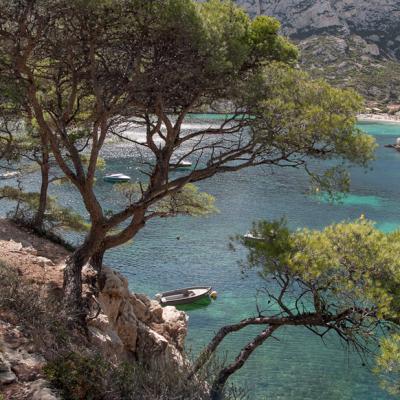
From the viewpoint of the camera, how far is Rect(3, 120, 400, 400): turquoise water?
15445mm

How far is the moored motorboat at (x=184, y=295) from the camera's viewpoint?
19.9 m

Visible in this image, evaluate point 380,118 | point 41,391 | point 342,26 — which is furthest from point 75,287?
point 342,26

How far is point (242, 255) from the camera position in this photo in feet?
82.1

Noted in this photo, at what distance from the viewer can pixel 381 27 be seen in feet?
415

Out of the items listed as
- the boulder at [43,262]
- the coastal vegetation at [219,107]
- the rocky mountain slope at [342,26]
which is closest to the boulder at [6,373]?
the coastal vegetation at [219,107]

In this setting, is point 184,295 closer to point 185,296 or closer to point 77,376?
point 185,296

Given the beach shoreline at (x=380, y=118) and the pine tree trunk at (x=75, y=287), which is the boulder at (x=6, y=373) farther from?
the beach shoreline at (x=380, y=118)

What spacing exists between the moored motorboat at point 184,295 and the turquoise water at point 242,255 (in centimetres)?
46

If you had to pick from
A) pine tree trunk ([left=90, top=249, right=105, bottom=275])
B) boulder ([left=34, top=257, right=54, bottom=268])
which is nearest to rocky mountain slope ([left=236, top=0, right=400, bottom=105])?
pine tree trunk ([left=90, top=249, right=105, bottom=275])

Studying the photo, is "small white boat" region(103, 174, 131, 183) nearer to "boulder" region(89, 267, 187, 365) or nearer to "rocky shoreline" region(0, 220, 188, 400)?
"rocky shoreline" region(0, 220, 188, 400)

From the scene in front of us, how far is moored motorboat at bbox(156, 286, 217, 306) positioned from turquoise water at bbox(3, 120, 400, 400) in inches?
18.0

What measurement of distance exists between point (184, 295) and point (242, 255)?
5450 millimetres

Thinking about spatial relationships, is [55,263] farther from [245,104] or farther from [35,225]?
[245,104]

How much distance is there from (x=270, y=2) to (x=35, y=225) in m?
129
